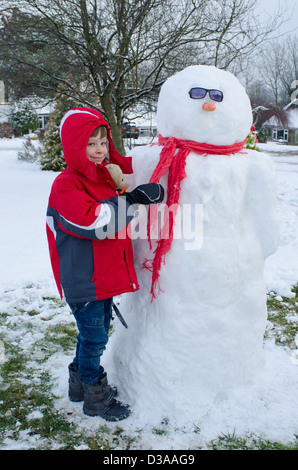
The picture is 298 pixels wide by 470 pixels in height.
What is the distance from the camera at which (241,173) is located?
2189mm

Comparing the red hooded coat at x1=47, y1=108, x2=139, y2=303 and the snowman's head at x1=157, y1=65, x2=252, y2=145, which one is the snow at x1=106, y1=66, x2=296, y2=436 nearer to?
the snowman's head at x1=157, y1=65, x2=252, y2=145

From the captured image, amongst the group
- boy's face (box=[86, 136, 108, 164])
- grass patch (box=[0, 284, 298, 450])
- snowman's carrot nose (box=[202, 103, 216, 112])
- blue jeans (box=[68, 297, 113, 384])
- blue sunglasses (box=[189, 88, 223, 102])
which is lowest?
grass patch (box=[0, 284, 298, 450])

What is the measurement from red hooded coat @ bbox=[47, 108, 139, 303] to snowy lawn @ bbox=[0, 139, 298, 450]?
0.70 m

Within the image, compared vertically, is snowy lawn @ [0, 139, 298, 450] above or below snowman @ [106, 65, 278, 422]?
below

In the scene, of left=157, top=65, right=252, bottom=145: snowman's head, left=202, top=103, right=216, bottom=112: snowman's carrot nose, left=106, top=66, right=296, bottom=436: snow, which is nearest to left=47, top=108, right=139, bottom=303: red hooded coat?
left=106, top=66, right=296, bottom=436: snow

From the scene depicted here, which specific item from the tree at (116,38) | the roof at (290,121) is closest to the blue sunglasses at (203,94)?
the tree at (116,38)

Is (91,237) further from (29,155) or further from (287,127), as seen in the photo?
(287,127)

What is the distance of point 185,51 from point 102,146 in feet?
20.2

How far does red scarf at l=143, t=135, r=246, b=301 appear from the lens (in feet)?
6.98

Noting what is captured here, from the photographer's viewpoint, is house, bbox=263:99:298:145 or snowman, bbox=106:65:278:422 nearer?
snowman, bbox=106:65:278:422

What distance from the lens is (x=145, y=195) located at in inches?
80.4
